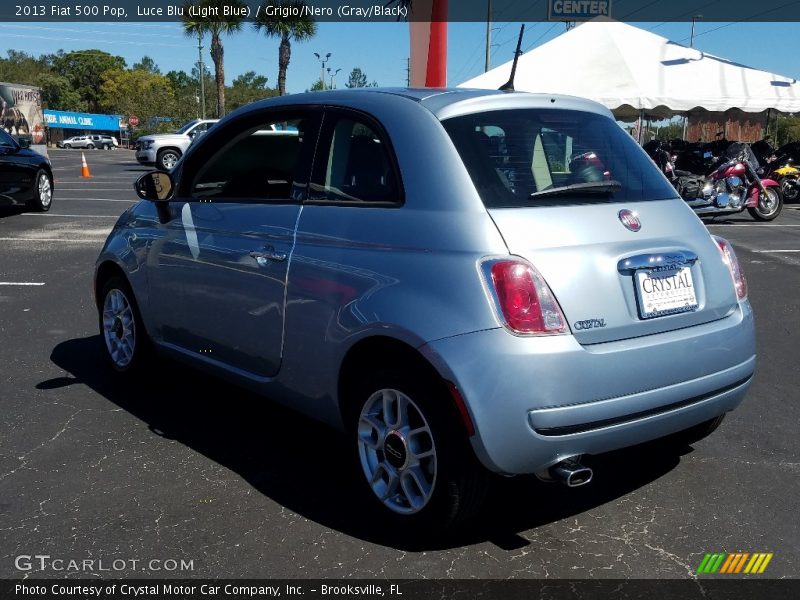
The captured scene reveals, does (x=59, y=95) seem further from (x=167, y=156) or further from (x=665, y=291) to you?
(x=665, y=291)

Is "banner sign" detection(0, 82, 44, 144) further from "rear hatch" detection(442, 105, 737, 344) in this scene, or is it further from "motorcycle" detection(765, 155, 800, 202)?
"rear hatch" detection(442, 105, 737, 344)

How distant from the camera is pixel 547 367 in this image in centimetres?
279

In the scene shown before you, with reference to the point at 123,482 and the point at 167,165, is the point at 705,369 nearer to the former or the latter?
the point at 123,482

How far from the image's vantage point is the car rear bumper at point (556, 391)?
9.11 feet

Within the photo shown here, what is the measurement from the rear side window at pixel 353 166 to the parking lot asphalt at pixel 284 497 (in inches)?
52.3

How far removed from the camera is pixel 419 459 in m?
3.12

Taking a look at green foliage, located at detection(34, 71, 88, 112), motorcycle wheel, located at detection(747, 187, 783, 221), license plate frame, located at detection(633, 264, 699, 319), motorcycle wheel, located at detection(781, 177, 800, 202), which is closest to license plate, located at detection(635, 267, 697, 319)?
license plate frame, located at detection(633, 264, 699, 319)

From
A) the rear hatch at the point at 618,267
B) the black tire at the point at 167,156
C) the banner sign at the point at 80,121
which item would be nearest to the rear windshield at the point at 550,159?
the rear hatch at the point at 618,267

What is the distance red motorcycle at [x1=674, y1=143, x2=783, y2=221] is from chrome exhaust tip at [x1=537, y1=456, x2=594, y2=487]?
12.7m

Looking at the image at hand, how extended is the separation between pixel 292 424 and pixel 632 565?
213 cm

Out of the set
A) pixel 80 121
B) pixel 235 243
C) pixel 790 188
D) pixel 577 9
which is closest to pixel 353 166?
pixel 235 243

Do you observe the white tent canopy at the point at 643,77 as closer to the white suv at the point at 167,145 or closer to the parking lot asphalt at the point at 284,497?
the parking lot asphalt at the point at 284,497

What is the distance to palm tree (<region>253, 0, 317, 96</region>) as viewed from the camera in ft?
134

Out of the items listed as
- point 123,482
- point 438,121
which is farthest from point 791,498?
point 123,482
